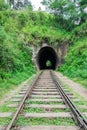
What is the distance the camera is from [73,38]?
3017 cm

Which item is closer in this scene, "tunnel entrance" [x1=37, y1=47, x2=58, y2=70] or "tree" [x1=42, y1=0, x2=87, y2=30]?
"tunnel entrance" [x1=37, y1=47, x2=58, y2=70]

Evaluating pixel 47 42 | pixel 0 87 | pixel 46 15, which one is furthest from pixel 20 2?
pixel 0 87

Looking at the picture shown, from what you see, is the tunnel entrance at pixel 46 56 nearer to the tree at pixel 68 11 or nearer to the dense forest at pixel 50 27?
the dense forest at pixel 50 27

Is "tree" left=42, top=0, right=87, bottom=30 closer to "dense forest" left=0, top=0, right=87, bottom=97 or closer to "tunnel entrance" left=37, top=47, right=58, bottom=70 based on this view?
"dense forest" left=0, top=0, right=87, bottom=97

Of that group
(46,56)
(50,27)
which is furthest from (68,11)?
(46,56)

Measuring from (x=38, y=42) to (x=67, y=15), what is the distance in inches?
290

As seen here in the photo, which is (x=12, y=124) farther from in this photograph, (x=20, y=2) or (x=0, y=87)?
(x=20, y=2)

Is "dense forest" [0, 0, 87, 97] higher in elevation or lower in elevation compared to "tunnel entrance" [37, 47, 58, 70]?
higher

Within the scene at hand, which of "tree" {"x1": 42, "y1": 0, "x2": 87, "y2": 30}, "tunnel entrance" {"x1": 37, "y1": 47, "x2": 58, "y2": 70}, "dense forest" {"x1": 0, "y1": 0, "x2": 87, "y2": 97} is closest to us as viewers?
"dense forest" {"x1": 0, "y1": 0, "x2": 87, "y2": 97}

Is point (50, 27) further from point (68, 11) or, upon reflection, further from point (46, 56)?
point (46, 56)

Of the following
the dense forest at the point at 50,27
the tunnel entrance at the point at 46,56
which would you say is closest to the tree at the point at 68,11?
the dense forest at the point at 50,27

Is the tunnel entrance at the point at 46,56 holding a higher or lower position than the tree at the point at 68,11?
lower

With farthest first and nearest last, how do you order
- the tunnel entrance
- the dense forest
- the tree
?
the tree < the tunnel entrance < the dense forest

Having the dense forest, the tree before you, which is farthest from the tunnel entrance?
the tree
